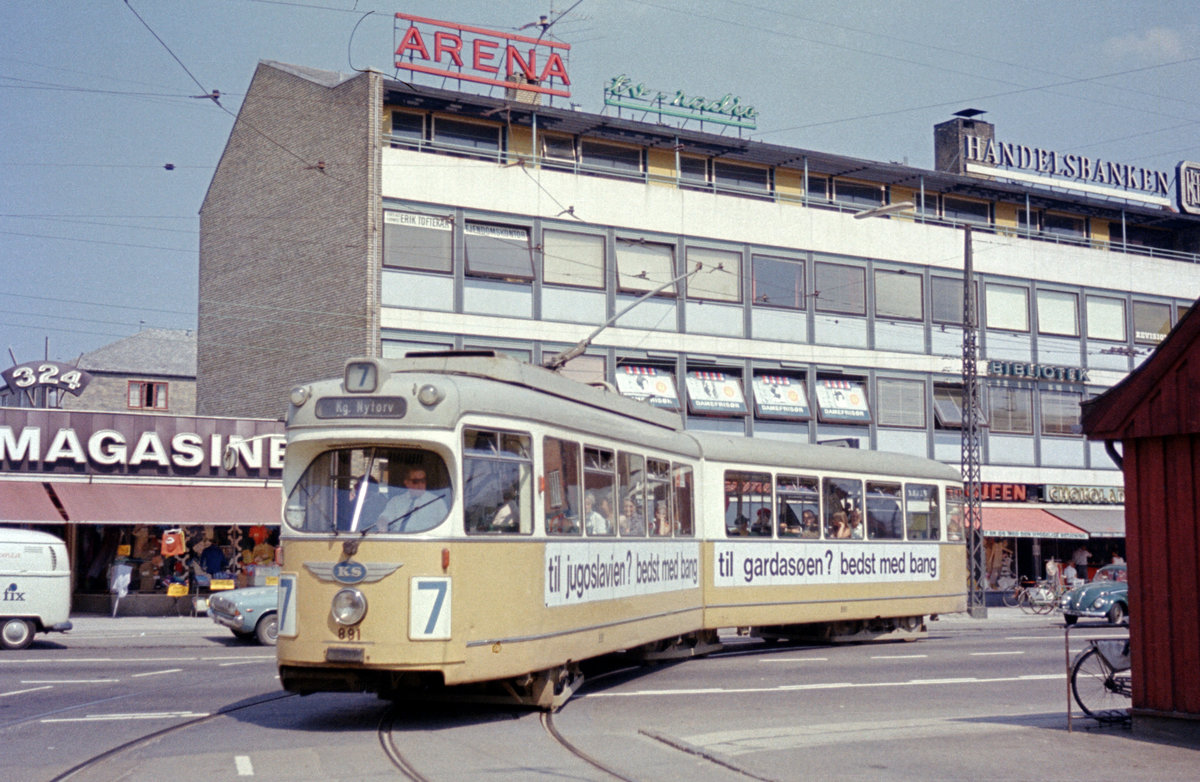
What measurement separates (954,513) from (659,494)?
8.89 meters

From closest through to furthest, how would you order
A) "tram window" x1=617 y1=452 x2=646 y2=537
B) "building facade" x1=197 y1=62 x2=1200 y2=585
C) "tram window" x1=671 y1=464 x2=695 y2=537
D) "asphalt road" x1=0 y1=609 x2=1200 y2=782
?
"asphalt road" x1=0 y1=609 x2=1200 y2=782, "tram window" x1=617 y1=452 x2=646 y2=537, "tram window" x1=671 y1=464 x2=695 y2=537, "building facade" x1=197 y1=62 x2=1200 y2=585

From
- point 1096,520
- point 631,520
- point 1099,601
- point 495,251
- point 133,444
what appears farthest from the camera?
point 1096,520

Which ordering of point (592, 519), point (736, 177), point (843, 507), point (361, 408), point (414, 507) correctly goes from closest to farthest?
point (414, 507), point (361, 408), point (592, 519), point (843, 507), point (736, 177)

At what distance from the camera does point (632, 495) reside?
1483 centimetres

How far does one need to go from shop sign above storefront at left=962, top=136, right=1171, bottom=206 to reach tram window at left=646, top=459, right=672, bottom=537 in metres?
31.9

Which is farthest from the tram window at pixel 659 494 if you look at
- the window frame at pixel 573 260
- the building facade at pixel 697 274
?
the window frame at pixel 573 260

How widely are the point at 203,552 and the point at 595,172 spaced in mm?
15118

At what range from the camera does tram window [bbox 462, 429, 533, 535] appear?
11.3 metres

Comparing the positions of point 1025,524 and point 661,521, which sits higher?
point 661,521

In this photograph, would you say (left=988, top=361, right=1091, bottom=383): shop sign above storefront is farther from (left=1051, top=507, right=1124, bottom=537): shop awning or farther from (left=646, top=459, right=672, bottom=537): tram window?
(left=646, top=459, right=672, bottom=537): tram window

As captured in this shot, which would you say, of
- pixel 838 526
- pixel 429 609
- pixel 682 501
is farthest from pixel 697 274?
pixel 429 609

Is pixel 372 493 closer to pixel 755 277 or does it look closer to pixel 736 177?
pixel 755 277

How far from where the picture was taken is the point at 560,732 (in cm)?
1146

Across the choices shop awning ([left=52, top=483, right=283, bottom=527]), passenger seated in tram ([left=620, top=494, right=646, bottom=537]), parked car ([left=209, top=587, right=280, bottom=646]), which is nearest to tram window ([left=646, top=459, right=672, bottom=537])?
passenger seated in tram ([left=620, top=494, right=646, bottom=537])
